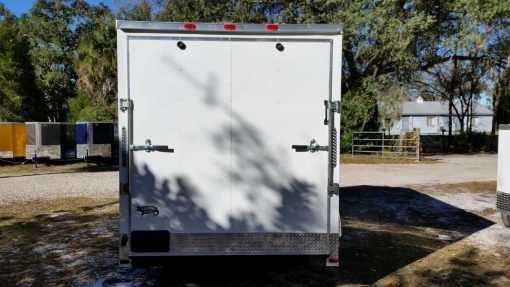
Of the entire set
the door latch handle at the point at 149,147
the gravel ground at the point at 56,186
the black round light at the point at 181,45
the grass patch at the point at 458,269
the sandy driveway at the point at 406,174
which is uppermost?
A: the black round light at the point at 181,45

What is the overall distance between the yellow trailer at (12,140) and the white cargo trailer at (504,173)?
17486mm

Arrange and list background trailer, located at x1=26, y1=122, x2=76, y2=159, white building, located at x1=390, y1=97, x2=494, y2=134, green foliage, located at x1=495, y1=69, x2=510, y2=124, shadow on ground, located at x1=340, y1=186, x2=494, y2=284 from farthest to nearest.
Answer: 1. white building, located at x1=390, y1=97, x2=494, y2=134
2. green foliage, located at x1=495, y1=69, x2=510, y2=124
3. background trailer, located at x1=26, y1=122, x2=76, y2=159
4. shadow on ground, located at x1=340, y1=186, x2=494, y2=284

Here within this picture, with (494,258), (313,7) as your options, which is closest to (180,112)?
(494,258)

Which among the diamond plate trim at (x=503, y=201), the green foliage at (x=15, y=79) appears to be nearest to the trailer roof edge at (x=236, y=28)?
A: the diamond plate trim at (x=503, y=201)

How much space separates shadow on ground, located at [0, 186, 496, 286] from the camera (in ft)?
16.1

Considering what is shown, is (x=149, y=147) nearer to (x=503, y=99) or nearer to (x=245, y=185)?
(x=245, y=185)

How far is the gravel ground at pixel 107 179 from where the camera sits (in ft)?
36.9

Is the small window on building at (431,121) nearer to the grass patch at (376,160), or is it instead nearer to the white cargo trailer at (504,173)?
the grass patch at (376,160)

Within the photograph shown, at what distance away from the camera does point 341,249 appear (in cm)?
619

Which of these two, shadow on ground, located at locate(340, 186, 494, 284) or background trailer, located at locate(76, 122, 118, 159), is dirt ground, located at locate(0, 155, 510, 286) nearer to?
shadow on ground, located at locate(340, 186, 494, 284)

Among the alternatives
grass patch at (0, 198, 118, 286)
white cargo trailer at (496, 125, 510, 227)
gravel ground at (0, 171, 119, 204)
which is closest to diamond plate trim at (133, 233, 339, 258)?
grass patch at (0, 198, 118, 286)

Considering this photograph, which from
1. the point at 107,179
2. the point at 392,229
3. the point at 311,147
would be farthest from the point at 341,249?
the point at 107,179

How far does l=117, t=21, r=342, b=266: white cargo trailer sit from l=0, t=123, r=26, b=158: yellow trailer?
16.6 metres

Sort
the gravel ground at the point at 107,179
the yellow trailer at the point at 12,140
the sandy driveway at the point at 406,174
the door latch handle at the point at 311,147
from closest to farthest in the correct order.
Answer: the door latch handle at the point at 311,147, the gravel ground at the point at 107,179, the sandy driveway at the point at 406,174, the yellow trailer at the point at 12,140
